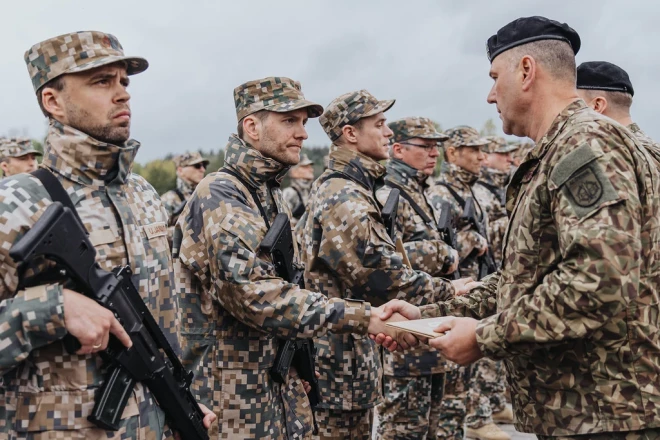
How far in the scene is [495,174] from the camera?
33.1ft

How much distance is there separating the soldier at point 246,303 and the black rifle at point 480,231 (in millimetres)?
3663

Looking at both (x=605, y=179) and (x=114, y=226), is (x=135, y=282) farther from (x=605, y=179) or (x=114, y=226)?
(x=605, y=179)

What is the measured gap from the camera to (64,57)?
9.45 ft

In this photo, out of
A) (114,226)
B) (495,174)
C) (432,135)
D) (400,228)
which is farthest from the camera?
(495,174)

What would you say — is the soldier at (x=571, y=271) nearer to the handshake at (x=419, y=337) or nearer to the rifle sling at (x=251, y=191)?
the handshake at (x=419, y=337)

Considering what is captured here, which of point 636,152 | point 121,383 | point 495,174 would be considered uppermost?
point 495,174

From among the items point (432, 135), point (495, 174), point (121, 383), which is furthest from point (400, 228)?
point (495, 174)

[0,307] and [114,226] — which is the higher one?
[114,226]

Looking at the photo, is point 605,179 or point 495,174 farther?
point 495,174

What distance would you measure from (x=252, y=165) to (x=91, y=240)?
1.36m

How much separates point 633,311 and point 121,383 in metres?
2.08

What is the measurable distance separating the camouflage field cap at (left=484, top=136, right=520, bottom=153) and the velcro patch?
25.5ft

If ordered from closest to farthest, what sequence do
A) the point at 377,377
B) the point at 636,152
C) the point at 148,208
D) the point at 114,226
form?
the point at 636,152, the point at 114,226, the point at 148,208, the point at 377,377

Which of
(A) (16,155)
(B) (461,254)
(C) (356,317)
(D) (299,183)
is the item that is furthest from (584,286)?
(D) (299,183)
